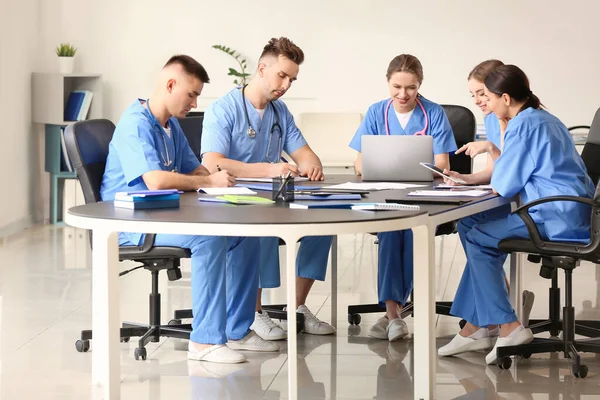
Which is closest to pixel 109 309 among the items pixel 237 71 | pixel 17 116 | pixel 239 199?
pixel 239 199

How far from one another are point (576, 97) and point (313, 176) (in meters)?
4.21

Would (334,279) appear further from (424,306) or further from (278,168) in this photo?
(424,306)

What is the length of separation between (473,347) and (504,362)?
0.24 metres

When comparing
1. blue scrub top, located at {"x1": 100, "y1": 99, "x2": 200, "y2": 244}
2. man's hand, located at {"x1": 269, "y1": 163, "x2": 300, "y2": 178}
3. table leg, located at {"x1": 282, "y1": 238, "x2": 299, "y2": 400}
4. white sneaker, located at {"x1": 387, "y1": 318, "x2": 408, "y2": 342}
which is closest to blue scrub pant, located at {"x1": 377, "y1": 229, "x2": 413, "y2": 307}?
white sneaker, located at {"x1": 387, "y1": 318, "x2": 408, "y2": 342}

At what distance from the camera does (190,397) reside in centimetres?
315

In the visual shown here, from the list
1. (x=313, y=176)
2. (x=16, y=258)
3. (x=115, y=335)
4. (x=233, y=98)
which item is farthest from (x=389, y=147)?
(x=16, y=258)

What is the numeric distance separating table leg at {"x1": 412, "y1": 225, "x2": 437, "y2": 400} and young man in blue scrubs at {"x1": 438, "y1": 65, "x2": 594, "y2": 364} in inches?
27.3

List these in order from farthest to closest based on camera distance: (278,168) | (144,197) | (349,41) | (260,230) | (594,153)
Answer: (349,41)
(594,153)
(278,168)
(144,197)
(260,230)

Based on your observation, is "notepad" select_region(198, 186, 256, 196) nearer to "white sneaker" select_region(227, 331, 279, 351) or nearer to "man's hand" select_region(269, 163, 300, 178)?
"man's hand" select_region(269, 163, 300, 178)

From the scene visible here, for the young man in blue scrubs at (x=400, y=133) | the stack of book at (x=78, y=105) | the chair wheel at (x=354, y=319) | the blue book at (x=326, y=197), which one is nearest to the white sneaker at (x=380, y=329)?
the young man in blue scrubs at (x=400, y=133)

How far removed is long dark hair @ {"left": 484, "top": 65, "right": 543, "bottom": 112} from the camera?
3.56 metres

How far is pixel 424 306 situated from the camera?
2.88 metres

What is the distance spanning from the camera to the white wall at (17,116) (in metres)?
6.97

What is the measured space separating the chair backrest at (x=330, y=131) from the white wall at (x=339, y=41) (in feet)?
0.48
